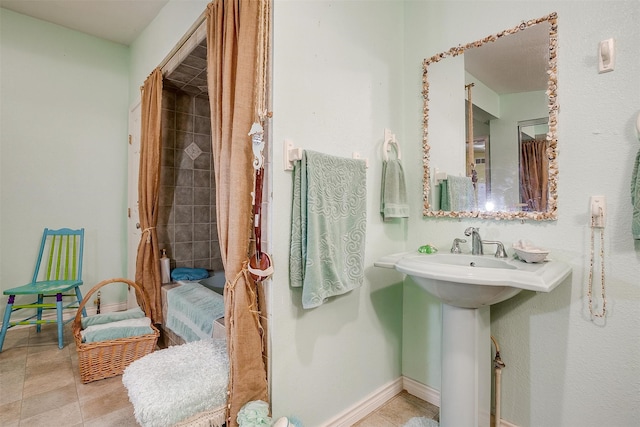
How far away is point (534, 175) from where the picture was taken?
4.78ft

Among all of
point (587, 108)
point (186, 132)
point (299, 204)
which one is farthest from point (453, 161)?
point (186, 132)

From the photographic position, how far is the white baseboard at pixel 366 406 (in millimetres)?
1525

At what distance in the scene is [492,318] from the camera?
5.20 ft

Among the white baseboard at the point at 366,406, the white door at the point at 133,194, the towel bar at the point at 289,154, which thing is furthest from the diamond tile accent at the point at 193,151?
the white baseboard at the point at 366,406

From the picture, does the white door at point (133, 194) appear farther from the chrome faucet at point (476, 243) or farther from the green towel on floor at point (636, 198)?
the green towel on floor at point (636, 198)

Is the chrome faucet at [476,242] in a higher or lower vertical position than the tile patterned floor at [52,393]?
higher

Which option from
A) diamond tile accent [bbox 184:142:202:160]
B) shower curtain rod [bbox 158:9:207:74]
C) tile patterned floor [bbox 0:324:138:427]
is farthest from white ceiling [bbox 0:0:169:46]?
tile patterned floor [bbox 0:324:138:427]

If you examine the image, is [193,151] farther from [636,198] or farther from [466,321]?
[636,198]

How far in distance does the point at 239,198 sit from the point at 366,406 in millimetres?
1320

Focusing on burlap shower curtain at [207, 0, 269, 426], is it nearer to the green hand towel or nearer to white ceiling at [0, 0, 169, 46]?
the green hand towel

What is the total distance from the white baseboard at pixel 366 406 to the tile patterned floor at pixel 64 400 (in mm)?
27

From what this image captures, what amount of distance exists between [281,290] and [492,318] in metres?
1.13

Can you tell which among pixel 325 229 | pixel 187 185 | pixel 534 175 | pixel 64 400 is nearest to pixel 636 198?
pixel 534 175

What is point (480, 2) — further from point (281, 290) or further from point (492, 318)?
point (281, 290)
